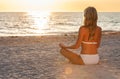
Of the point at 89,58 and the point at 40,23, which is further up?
the point at 89,58

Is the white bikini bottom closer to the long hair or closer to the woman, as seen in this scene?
the woman

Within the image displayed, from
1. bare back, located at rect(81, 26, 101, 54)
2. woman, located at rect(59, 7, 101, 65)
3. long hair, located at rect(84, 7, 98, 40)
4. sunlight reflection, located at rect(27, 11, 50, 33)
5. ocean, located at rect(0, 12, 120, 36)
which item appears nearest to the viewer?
long hair, located at rect(84, 7, 98, 40)

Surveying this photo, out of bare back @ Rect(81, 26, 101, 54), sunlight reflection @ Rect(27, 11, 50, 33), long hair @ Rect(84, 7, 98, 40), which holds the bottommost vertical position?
sunlight reflection @ Rect(27, 11, 50, 33)

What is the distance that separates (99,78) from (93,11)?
163 centimetres

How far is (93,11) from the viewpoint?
25.0 feet

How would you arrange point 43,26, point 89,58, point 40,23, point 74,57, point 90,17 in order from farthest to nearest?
point 40,23 → point 43,26 → point 74,57 → point 89,58 → point 90,17

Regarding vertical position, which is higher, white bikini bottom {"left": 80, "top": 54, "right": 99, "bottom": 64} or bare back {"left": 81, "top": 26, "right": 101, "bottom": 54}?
bare back {"left": 81, "top": 26, "right": 101, "bottom": 54}

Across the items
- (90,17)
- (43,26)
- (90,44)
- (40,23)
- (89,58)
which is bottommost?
(40,23)

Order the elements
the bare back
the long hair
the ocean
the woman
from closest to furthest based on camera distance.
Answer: the long hair → the woman → the bare back → the ocean

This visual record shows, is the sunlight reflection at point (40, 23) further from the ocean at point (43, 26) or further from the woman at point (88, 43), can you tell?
the woman at point (88, 43)

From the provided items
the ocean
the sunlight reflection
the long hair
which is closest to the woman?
→ the long hair

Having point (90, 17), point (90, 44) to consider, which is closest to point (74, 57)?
point (90, 44)

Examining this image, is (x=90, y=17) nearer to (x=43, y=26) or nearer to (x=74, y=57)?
(x=74, y=57)

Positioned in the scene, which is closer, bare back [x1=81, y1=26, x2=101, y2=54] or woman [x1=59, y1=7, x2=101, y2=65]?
woman [x1=59, y1=7, x2=101, y2=65]
